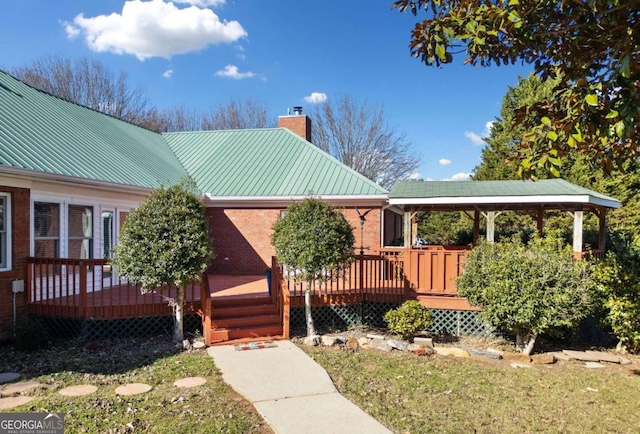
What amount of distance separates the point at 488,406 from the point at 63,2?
15.7 metres

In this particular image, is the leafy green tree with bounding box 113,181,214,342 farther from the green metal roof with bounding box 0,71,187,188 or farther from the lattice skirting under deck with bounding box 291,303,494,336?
the lattice skirting under deck with bounding box 291,303,494,336

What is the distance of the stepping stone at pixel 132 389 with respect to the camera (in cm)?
588

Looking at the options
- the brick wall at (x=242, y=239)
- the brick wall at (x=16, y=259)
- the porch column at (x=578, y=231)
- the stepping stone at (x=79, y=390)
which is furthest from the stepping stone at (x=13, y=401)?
the porch column at (x=578, y=231)

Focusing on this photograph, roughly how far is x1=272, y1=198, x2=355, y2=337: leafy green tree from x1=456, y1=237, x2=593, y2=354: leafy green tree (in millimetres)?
2777

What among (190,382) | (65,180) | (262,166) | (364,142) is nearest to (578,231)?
(190,382)

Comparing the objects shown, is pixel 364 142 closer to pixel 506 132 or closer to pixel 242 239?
pixel 506 132

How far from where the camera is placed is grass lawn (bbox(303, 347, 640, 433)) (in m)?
5.27

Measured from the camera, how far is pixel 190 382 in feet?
20.8

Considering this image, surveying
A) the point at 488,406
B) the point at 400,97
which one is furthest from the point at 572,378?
the point at 400,97

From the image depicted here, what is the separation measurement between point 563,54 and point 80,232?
9.89m

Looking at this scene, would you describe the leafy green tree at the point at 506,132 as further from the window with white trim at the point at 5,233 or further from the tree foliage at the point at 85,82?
the tree foliage at the point at 85,82

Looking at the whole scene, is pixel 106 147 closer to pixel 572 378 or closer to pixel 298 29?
pixel 298 29

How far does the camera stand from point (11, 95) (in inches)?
432

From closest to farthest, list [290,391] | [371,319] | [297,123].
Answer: [290,391], [371,319], [297,123]
